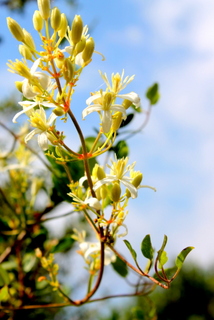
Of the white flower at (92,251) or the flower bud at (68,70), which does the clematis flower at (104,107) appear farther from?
the white flower at (92,251)

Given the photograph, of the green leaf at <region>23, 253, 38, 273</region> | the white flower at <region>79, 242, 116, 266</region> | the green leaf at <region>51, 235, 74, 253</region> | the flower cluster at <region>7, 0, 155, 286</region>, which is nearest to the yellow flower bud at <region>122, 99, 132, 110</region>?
the flower cluster at <region>7, 0, 155, 286</region>

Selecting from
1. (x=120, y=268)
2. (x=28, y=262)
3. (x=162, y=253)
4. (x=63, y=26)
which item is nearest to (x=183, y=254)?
(x=162, y=253)

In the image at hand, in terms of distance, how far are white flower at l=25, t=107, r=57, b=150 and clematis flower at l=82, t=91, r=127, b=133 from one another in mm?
41

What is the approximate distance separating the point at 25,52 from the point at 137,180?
172 mm

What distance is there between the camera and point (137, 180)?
0.43 m

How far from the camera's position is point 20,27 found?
404 millimetres

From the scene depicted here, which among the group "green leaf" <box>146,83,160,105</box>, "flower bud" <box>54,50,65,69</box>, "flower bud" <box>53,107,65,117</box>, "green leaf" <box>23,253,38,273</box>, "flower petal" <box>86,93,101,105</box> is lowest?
"green leaf" <box>23,253,38,273</box>

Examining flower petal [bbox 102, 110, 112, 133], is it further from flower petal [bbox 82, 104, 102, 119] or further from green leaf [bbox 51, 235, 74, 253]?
green leaf [bbox 51, 235, 74, 253]

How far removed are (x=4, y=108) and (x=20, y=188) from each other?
0.65 m

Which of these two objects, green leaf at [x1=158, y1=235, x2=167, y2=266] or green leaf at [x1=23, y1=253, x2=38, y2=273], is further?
green leaf at [x1=23, y1=253, x2=38, y2=273]

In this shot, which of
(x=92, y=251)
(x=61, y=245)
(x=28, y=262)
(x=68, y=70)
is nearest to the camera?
(x=68, y=70)

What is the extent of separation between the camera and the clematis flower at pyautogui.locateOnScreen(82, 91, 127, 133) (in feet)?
1.33

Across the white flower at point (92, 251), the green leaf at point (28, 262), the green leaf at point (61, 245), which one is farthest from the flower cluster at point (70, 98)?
the green leaf at point (28, 262)

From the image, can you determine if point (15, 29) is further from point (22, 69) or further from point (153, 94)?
point (153, 94)
